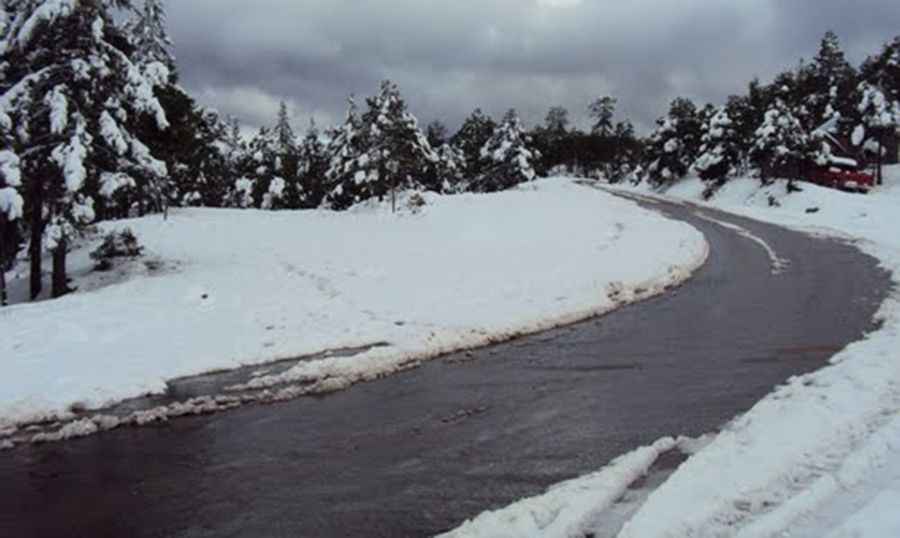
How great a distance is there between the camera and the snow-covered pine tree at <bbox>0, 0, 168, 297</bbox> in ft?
57.9

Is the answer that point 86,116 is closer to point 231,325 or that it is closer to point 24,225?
point 24,225

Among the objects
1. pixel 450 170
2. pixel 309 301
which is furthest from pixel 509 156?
pixel 309 301

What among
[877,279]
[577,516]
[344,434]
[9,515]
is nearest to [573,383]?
[344,434]

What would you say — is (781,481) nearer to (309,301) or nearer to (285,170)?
(309,301)

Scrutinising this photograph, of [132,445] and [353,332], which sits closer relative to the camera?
[132,445]

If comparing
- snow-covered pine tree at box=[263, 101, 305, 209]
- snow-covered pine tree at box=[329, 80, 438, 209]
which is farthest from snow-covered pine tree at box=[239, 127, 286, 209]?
snow-covered pine tree at box=[329, 80, 438, 209]

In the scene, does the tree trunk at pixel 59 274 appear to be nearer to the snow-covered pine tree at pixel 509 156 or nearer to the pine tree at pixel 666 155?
the snow-covered pine tree at pixel 509 156

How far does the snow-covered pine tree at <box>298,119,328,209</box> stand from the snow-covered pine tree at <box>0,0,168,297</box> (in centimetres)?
5681

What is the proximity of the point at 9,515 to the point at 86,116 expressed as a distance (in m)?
14.2

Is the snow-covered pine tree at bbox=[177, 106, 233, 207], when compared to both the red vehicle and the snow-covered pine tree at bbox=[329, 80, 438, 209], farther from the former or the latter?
the red vehicle

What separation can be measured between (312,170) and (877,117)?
162 feet

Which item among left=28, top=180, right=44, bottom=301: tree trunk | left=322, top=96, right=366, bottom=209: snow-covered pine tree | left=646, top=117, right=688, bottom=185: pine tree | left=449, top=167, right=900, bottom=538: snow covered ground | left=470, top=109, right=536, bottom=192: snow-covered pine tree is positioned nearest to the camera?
left=449, top=167, right=900, bottom=538: snow covered ground

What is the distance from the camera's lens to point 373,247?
27578mm

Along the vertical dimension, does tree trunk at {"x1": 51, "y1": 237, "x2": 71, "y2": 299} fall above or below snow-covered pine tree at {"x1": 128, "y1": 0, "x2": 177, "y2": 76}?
below
